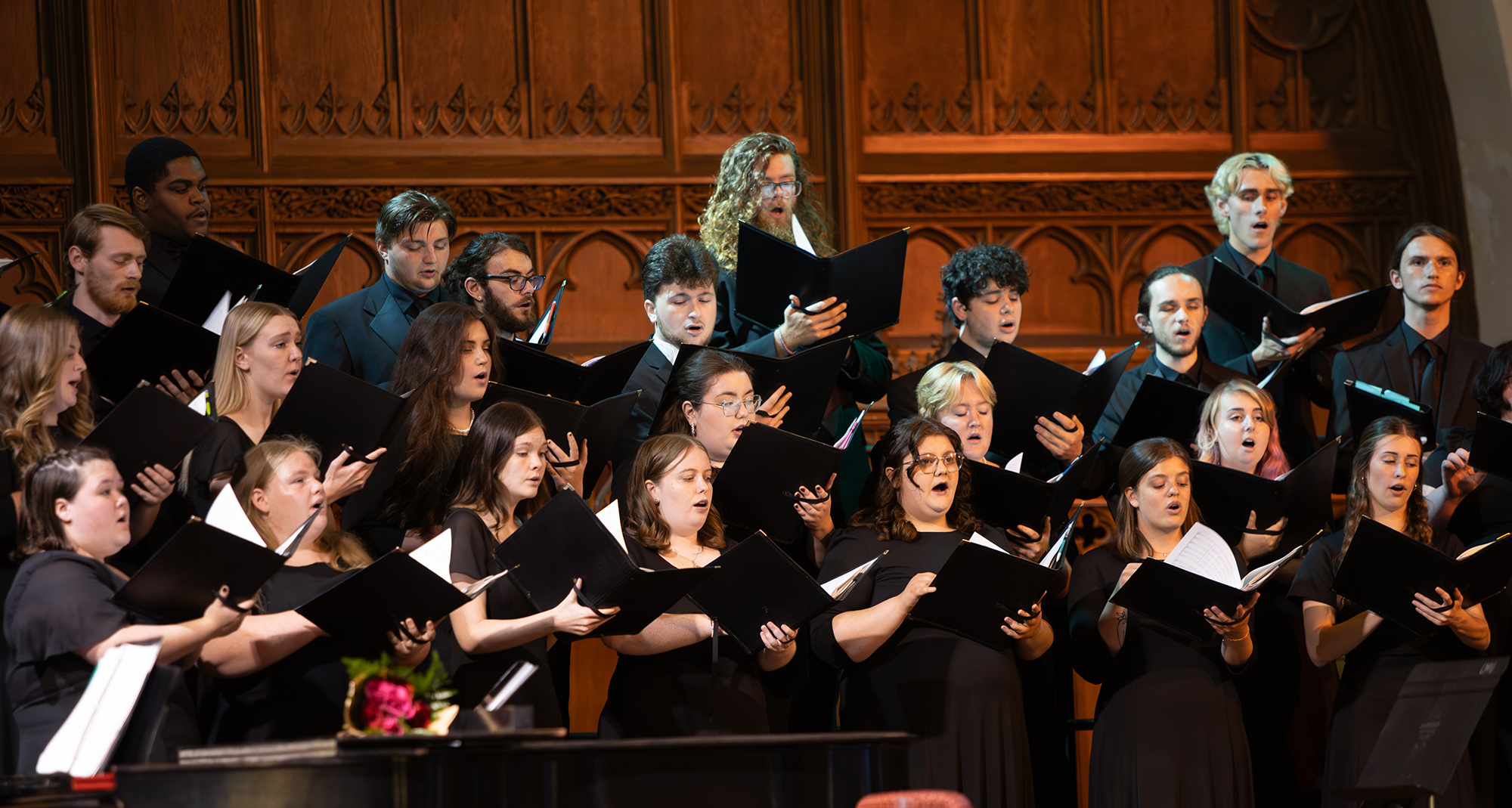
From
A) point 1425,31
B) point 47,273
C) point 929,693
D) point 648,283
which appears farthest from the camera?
point 1425,31

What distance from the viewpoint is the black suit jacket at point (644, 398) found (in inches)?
155

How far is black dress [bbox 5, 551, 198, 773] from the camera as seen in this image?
8.57ft

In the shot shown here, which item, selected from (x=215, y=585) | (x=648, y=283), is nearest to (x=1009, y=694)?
(x=648, y=283)

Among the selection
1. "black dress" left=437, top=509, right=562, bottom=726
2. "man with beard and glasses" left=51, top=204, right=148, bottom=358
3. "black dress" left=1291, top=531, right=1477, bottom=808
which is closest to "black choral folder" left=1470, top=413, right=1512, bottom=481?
"black dress" left=1291, top=531, right=1477, bottom=808

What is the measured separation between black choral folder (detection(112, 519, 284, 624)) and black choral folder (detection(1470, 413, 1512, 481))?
291cm

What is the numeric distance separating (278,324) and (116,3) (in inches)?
113

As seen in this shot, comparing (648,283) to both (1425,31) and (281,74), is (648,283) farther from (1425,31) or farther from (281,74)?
(1425,31)

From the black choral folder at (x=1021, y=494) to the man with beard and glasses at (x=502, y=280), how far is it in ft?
4.43

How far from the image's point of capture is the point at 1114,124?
621cm

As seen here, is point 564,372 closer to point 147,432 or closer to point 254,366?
point 254,366

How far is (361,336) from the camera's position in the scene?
407 centimetres

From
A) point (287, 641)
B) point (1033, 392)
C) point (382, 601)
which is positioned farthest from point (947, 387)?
point (287, 641)

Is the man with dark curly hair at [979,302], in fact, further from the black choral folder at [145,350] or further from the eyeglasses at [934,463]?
the black choral folder at [145,350]

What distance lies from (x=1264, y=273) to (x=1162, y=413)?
1170mm
